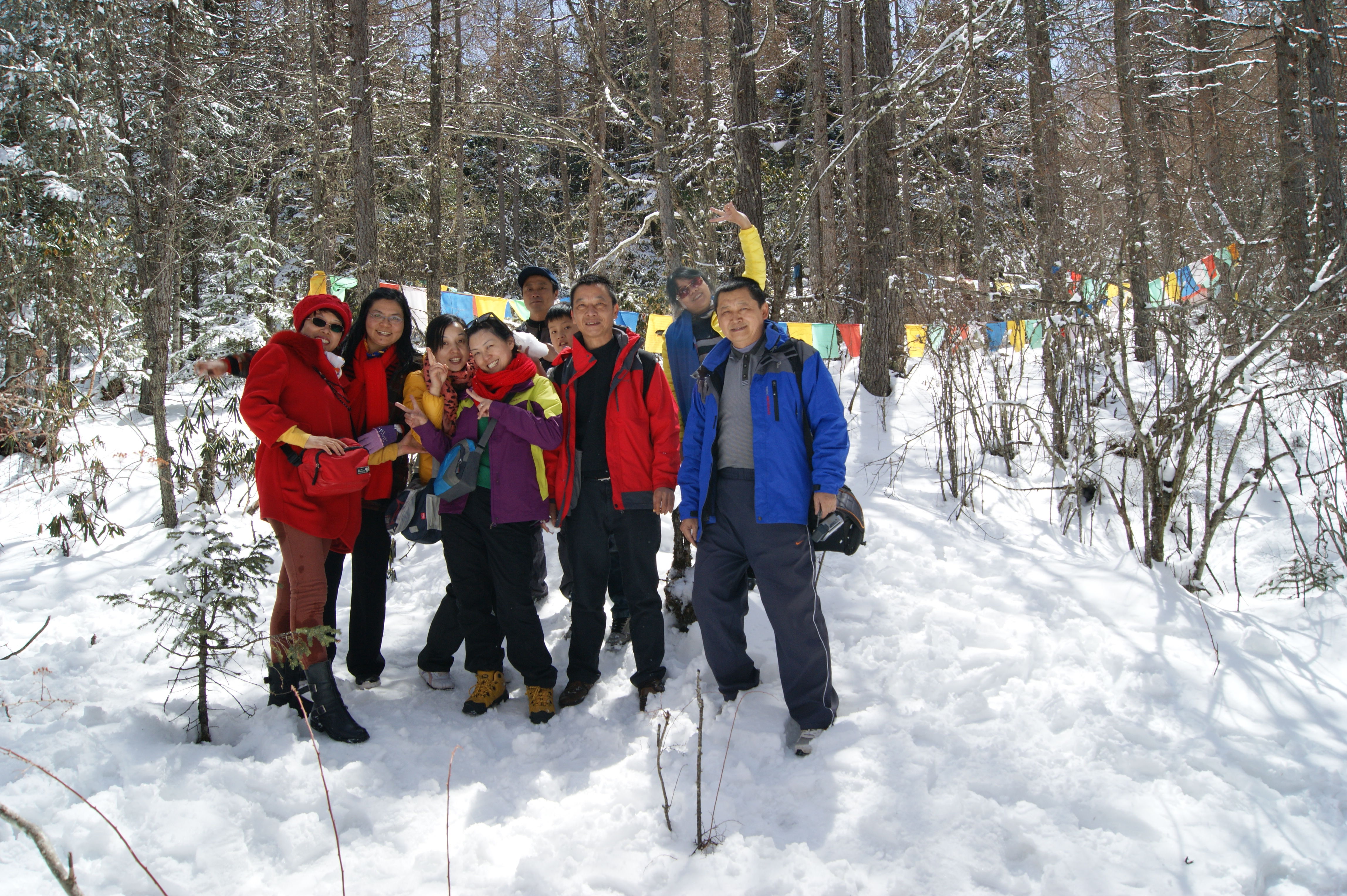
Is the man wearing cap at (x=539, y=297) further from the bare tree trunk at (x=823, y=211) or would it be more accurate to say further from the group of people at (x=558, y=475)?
the bare tree trunk at (x=823, y=211)

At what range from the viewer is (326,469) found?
2912 mm

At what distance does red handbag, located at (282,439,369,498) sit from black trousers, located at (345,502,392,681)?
0.50m

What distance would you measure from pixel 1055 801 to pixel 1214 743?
0.68m

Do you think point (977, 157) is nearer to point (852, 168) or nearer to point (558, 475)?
point (852, 168)

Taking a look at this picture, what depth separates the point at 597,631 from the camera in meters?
3.42

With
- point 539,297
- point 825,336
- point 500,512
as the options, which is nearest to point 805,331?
point 825,336

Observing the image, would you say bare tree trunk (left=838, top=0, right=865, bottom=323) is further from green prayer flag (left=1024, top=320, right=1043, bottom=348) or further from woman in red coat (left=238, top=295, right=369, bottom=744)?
woman in red coat (left=238, top=295, right=369, bottom=744)

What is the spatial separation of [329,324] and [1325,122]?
10449 mm

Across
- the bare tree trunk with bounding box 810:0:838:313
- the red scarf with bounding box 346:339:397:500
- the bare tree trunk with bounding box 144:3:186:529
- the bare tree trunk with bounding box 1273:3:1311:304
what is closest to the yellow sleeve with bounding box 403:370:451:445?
the red scarf with bounding box 346:339:397:500

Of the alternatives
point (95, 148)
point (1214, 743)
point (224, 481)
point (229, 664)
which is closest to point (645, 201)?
point (95, 148)

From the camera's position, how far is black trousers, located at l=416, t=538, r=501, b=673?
11.8ft

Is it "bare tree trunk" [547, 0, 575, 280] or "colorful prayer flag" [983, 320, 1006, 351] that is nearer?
"colorful prayer flag" [983, 320, 1006, 351]

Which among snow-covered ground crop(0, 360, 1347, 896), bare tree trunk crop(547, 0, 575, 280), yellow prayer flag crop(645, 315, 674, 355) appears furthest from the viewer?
yellow prayer flag crop(645, 315, 674, 355)

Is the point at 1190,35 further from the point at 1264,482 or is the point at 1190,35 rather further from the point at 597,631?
the point at 597,631
